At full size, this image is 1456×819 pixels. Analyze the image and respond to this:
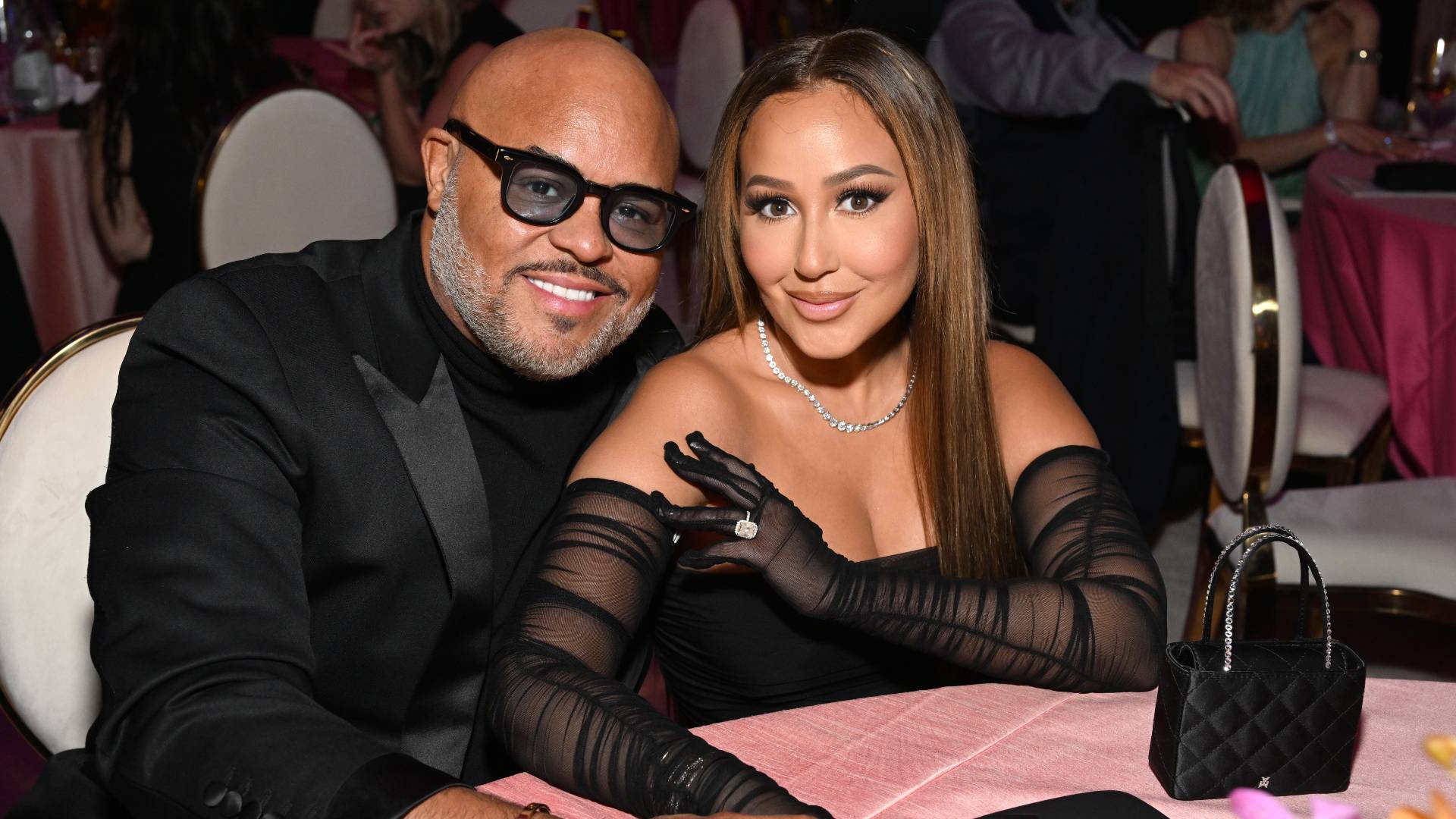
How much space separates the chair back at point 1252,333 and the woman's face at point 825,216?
1.09 meters

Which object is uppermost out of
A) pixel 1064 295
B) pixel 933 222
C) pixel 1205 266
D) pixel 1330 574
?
pixel 933 222

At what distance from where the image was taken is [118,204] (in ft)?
12.4

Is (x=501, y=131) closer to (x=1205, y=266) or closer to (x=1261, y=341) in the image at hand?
(x=1261, y=341)

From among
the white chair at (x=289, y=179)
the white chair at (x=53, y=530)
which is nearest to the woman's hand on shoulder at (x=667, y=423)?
the white chair at (x=53, y=530)

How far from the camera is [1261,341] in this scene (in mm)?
2479

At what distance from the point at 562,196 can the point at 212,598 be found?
2.16ft

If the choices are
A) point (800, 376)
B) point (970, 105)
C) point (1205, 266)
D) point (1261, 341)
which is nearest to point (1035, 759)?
point (800, 376)

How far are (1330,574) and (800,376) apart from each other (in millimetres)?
1303

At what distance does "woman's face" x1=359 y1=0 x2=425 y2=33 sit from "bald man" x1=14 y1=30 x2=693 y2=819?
2.77m

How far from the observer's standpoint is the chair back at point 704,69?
4.88 m

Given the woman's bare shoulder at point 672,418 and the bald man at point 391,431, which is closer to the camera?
the bald man at point 391,431

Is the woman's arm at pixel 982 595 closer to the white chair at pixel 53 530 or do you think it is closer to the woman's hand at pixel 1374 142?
the white chair at pixel 53 530

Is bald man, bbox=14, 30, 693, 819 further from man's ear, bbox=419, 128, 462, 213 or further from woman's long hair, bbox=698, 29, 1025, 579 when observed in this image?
woman's long hair, bbox=698, 29, 1025, 579

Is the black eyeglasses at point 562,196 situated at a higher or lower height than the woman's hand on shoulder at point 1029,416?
higher
